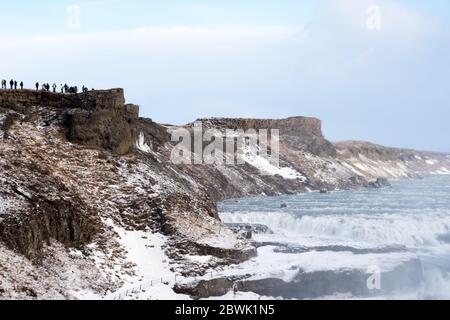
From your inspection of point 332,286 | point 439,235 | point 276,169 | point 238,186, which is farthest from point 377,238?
point 276,169

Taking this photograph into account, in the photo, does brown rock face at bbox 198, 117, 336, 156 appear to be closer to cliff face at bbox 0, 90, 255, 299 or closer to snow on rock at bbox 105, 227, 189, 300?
cliff face at bbox 0, 90, 255, 299

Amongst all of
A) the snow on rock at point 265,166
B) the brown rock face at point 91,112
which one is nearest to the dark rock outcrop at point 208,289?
the brown rock face at point 91,112

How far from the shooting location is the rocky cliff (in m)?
30.6

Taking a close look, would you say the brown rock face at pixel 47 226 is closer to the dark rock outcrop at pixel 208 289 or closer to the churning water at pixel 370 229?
the dark rock outcrop at pixel 208 289

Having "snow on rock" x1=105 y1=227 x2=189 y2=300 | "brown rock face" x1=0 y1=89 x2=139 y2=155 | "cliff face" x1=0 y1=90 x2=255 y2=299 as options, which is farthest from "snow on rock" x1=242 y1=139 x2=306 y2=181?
"snow on rock" x1=105 y1=227 x2=189 y2=300

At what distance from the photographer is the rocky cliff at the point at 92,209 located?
3059 centimetres

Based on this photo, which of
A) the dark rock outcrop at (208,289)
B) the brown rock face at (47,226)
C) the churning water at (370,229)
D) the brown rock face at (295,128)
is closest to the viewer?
the brown rock face at (47,226)

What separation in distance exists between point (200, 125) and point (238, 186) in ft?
90.6
